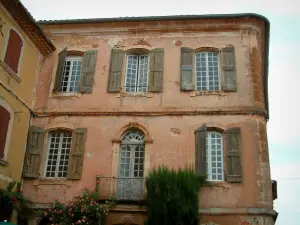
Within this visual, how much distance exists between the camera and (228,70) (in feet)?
47.9

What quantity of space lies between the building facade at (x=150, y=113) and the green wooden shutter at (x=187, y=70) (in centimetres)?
4

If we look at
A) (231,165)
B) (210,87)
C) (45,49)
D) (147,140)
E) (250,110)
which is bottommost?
(231,165)

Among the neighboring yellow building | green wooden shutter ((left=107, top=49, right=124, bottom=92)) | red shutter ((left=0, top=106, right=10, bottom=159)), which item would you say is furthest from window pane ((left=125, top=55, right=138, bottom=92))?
red shutter ((left=0, top=106, right=10, bottom=159))

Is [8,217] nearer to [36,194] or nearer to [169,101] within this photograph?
[36,194]

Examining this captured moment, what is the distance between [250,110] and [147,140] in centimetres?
366

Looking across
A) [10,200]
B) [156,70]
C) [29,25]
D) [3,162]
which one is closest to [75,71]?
[29,25]

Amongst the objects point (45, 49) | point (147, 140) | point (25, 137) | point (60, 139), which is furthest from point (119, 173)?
point (45, 49)

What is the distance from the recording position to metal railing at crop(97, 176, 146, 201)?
1305 cm

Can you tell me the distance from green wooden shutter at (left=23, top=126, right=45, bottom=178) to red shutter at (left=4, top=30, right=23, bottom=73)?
2300 millimetres

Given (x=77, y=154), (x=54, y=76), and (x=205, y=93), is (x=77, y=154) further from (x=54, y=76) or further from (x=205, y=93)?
(x=205, y=93)

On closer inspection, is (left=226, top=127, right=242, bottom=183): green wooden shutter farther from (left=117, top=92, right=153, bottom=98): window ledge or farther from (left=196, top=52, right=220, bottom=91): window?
(left=117, top=92, right=153, bottom=98): window ledge

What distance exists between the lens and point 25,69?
14.5 metres

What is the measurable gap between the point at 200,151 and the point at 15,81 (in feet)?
21.8

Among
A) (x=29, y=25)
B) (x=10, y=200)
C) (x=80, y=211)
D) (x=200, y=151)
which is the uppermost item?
(x=29, y=25)
